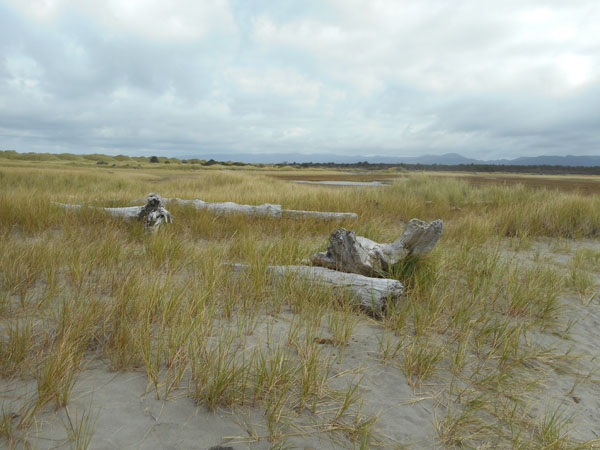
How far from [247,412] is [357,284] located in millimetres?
1783

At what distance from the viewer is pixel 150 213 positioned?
5.97 metres

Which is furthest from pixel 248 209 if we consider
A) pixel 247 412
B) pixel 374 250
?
pixel 247 412

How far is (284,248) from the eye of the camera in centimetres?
452

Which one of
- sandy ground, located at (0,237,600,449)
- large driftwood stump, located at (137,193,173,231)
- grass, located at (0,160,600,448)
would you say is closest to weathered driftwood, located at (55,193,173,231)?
large driftwood stump, located at (137,193,173,231)

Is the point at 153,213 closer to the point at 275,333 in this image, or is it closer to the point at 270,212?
the point at 270,212

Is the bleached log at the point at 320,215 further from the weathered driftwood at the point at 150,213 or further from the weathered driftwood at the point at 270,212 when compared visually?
the weathered driftwood at the point at 150,213

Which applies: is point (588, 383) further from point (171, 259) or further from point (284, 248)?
point (171, 259)

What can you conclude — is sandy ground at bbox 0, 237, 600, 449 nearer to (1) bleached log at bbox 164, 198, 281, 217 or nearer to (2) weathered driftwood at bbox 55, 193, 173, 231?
(2) weathered driftwood at bbox 55, 193, 173, 231

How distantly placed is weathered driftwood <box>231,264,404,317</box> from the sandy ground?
65 centimetres

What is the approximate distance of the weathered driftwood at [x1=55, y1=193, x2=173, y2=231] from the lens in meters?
5.90

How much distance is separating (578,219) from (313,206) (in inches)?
265

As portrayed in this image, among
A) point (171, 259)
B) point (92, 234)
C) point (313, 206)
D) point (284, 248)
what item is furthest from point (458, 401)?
point (313, 206)

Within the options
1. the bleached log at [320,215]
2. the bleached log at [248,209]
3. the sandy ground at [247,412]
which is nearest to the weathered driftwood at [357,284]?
the sandy ground at [247,412]

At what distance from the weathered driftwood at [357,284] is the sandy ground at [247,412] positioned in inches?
25.5
